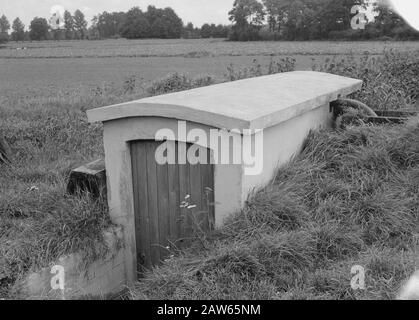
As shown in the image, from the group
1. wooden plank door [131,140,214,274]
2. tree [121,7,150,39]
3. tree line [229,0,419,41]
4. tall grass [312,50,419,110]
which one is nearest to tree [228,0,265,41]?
tree line [229,0,419,41]

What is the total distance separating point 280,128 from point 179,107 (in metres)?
1.30

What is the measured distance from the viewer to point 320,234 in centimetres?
433

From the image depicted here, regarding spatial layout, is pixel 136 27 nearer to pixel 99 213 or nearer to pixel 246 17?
pixel 246 17

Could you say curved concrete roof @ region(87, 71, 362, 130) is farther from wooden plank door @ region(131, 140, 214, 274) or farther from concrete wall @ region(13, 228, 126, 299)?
concrete wall @ region(13, 228, 126, 299)

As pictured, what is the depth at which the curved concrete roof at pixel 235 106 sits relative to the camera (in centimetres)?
466

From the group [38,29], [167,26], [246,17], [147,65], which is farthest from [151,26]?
[147,65]

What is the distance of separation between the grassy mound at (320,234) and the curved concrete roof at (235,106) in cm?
68

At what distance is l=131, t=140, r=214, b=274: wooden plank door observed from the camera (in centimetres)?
502

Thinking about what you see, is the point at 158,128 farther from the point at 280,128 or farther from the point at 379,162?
the point at 379,162

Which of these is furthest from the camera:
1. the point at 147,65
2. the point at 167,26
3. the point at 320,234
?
the point at 147,65

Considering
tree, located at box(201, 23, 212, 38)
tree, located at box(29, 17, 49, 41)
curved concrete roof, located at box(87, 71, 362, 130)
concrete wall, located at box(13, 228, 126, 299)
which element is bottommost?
concrete wall, located at box(13, 228, 126, 299)

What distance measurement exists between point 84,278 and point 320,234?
2.54 metres

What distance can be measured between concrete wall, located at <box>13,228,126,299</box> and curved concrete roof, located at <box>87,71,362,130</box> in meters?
1.45
